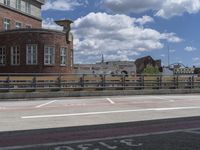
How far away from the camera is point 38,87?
30.5m

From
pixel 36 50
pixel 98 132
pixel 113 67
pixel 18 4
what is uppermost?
pixel 18 4

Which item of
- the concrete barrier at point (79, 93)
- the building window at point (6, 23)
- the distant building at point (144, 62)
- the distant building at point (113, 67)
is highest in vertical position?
the building window at point (6, 23)

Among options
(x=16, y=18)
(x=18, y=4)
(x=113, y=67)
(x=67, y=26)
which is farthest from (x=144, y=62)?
(x=67, y=26)

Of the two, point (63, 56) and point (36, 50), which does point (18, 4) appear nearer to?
point (63, 56)

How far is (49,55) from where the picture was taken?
143ft

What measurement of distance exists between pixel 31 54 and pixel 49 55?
5.49 ft

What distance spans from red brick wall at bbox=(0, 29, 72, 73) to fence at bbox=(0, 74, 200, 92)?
26.7 feet

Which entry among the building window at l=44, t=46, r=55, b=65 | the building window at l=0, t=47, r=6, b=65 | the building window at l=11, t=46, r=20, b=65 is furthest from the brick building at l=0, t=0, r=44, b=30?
the building window at l=44, t=46, r=55, b=65

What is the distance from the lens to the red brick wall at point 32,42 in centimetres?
4269

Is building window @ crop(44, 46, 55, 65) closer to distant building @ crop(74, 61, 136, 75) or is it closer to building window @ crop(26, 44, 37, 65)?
building window @ crop(26, 44, 37, 65)

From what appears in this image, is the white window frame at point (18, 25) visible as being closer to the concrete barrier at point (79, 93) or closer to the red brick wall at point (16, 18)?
the red brick wall at point (16, 18)

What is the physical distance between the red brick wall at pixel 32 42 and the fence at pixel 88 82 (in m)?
8.13

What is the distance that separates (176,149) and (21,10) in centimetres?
4699

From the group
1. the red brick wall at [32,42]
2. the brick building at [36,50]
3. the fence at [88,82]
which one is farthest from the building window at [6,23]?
the fence at [88,82]
